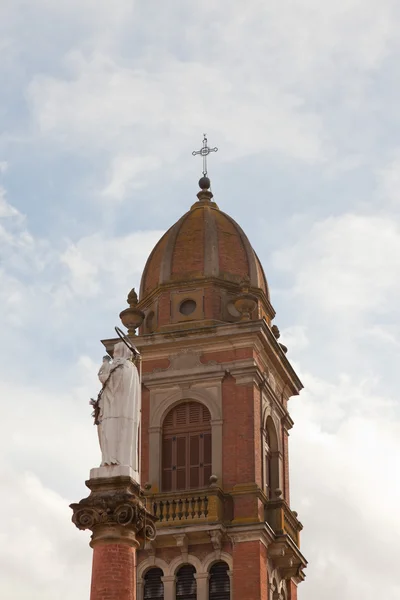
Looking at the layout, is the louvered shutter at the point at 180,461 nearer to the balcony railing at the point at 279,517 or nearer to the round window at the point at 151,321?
the balcony railing at the point at 279,517

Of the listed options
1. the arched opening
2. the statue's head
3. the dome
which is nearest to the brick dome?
the dome

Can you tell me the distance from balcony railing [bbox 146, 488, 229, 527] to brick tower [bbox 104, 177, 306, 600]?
0.03m

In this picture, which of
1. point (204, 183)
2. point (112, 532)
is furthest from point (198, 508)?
point (112, 532)

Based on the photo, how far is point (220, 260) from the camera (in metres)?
39.1

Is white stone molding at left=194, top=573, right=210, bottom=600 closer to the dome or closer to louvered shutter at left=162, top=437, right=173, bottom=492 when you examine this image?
louvered shutter at left=162, top=437, right=173, bottom=492

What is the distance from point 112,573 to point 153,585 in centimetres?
1559

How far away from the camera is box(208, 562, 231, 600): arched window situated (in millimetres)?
33312

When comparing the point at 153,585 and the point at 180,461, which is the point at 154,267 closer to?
the point at 180,461

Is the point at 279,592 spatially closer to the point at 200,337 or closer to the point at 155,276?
the point at 200,337

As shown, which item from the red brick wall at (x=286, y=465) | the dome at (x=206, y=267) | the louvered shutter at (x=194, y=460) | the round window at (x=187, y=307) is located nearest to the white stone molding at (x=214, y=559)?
the louvered shutter at (x=194, y=460)

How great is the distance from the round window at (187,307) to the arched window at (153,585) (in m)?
8.09

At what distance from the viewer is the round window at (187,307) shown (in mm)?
38188

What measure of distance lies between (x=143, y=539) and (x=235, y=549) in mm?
14474

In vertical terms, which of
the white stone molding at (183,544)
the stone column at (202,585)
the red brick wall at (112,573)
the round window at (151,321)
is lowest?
the red brick wall at (112,573)
